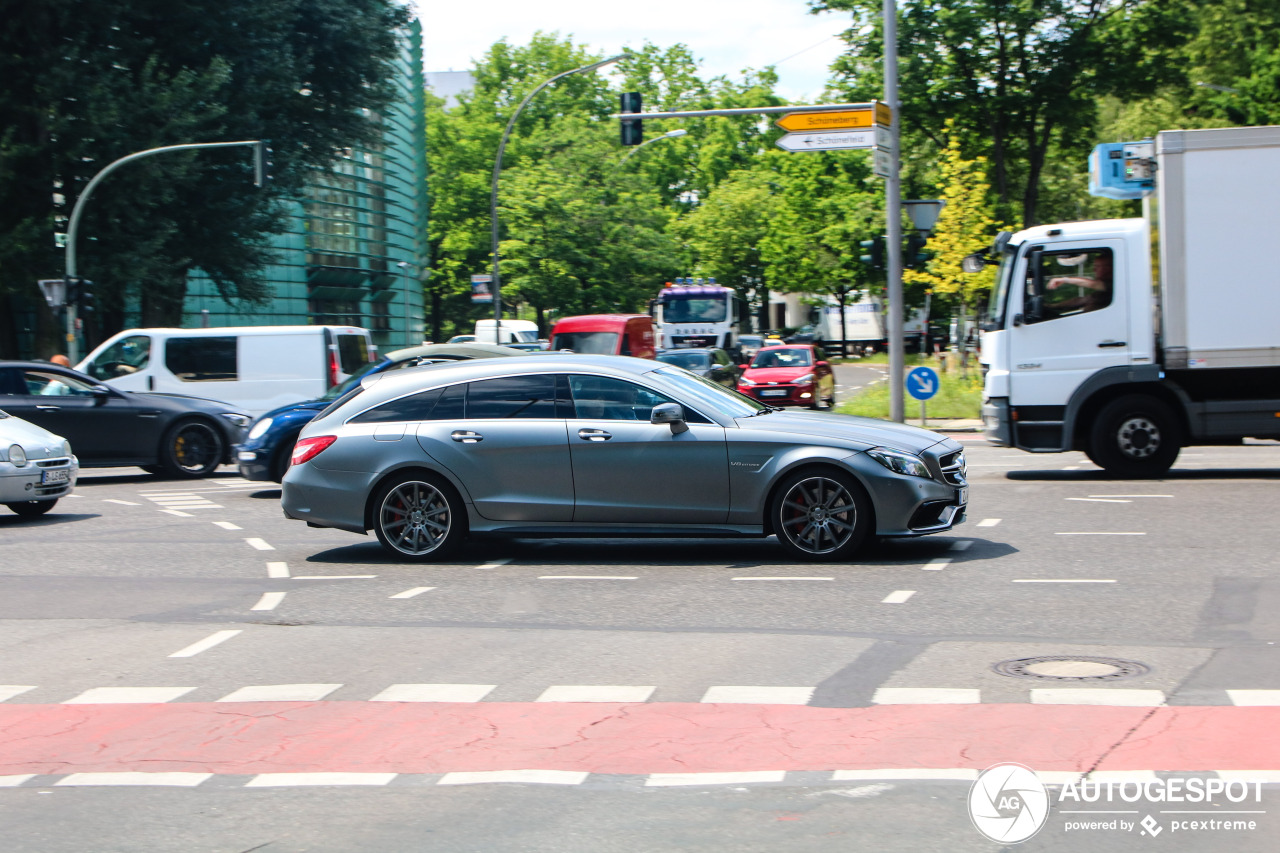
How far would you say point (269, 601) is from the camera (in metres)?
9.26

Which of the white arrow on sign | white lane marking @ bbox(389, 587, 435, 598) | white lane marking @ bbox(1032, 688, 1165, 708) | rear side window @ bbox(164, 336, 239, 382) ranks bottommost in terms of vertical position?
white lane marking @ bbox(389, 587, 435, 598)

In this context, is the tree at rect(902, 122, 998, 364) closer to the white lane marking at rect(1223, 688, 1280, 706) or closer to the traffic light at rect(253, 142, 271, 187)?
the traffic light at rect(253, 142, 271, 187)

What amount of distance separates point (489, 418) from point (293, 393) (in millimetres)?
11338

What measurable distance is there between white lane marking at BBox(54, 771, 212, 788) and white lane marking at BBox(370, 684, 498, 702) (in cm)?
121

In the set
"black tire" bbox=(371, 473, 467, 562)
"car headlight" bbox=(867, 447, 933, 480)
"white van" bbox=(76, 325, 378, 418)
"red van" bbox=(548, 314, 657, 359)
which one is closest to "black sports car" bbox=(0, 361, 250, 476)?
"white van" bbox=(76, 325, 378, 418)

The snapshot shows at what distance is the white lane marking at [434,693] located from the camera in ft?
21.0

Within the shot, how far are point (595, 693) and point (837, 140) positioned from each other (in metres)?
16.0

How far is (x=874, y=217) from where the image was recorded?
50188 millimetres

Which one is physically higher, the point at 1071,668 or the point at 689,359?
the point at 689,359

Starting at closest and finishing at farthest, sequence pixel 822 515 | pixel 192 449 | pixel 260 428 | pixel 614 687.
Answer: pixel 614 687 → pixel 822 515 → pixel 260 428 → pixel 192 449

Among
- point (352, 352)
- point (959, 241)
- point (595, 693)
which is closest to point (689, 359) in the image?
point (959, 241)

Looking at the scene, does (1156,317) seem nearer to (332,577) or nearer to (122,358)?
(332,577)

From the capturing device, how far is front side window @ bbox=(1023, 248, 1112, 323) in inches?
604

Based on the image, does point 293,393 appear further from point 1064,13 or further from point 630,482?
point 1064,13
